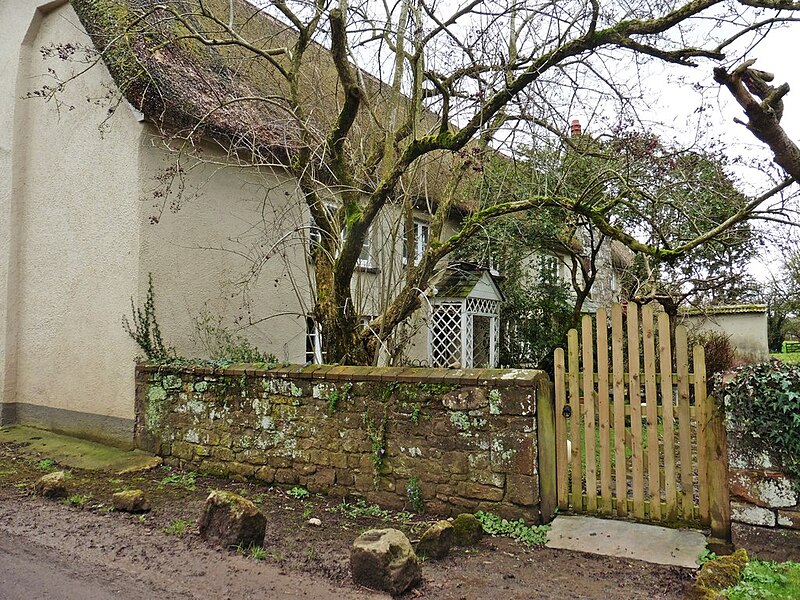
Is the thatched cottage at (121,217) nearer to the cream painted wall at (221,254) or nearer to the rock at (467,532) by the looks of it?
the cream painted wall at (221,254)

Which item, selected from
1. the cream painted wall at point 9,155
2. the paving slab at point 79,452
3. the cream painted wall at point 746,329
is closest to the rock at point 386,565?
the paving slab at point 79,452

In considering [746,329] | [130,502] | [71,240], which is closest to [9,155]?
[71,240]

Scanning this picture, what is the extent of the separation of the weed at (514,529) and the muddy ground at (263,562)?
0.09 metres

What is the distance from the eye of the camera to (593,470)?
16.4ft

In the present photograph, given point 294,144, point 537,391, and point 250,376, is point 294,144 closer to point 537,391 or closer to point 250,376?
point 250,376

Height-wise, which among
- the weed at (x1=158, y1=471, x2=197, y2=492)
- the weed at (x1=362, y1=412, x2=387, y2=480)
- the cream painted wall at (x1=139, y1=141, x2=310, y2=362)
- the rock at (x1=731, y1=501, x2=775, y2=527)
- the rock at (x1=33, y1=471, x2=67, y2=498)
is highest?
the cream painted wall at (x1=139, y1=141, x2=310, y2=362)

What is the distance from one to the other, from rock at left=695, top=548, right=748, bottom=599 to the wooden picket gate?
2.26 ft

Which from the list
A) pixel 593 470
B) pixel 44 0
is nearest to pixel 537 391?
pixel 593 470

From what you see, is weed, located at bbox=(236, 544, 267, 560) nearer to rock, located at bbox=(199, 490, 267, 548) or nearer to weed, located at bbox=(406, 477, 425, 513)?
rock, located at bbox=(199, 490, 267, 548)

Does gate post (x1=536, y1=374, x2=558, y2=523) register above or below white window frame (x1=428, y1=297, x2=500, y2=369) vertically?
below

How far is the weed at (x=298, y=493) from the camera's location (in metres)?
6.07

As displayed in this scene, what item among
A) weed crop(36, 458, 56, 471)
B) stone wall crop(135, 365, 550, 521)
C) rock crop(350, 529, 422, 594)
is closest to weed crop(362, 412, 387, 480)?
stone wall crop(135, 365, 550, 521)

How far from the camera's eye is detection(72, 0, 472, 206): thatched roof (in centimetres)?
788

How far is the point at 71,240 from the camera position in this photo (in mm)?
8852
